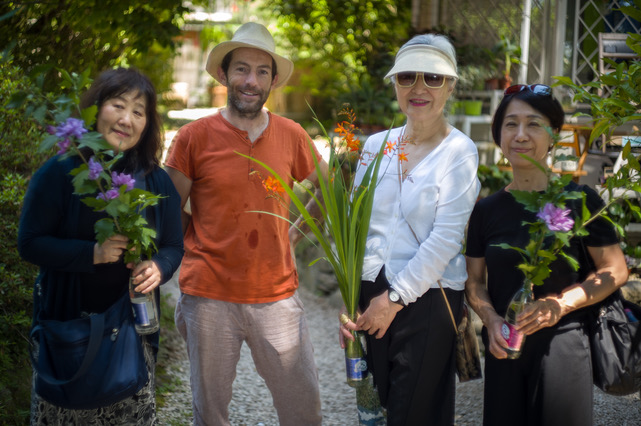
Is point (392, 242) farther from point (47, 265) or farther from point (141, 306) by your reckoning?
point (47, 265)

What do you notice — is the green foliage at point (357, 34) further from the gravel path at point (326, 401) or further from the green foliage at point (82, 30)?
the gravel path at point (326, 401)

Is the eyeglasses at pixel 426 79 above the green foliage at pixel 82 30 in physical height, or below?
below

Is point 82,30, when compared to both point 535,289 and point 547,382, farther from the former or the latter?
point 547,382

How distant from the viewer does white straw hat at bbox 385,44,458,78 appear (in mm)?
2467

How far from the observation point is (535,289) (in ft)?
7.80

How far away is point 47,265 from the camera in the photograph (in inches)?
90.1

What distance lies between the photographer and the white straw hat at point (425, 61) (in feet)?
8.09

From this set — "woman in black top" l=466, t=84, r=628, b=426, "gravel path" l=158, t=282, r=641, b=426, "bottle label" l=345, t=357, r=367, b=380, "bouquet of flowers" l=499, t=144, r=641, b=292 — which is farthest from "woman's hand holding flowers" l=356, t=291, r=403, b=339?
"gravel path" l=158, t=282, r=641, b=426

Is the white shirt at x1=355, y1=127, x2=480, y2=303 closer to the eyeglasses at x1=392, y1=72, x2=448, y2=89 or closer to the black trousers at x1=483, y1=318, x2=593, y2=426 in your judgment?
the eyeglasses at x1=392, y1=72, x2=448, y2=89

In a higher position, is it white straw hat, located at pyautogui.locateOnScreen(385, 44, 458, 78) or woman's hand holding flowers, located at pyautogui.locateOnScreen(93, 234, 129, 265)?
white straw hat, located at pyautogui.locateOnScreen(385, 44, 458, 78)

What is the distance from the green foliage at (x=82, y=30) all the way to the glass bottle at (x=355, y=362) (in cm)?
224

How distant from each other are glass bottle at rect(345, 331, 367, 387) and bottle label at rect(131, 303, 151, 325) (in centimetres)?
77

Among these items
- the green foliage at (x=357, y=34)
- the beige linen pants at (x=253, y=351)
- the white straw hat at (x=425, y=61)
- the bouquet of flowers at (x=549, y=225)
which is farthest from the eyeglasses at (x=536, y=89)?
the green foliage at (x=357, y=34)

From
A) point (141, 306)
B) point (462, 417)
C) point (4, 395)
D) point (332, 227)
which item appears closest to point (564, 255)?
point (332, 227)
